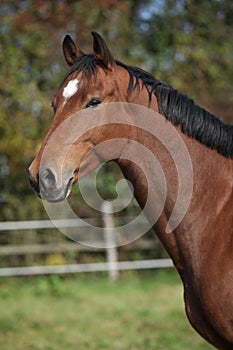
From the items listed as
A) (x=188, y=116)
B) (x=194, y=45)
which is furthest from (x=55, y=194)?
(x=194, y=45)

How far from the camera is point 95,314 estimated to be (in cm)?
658

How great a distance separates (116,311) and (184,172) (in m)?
4.05

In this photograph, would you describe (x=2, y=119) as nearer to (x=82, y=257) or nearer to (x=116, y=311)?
(x=82, y=257)

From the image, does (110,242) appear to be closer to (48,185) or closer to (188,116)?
(188,116)

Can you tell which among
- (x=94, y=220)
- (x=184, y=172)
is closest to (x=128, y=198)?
(x=94, y=220)

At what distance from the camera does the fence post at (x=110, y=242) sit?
8.65 meters

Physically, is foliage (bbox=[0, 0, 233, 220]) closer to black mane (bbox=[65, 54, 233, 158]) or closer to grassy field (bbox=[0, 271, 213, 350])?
grassy field (bbox=[0, 271, 213, 350])

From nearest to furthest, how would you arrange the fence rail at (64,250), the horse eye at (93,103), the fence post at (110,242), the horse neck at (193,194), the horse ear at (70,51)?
the horse eye at (93,103)
the horse neck at (193,194)
the horse ear at (70,51)
the fence rail at (64,250)
the fence post at (110,242)

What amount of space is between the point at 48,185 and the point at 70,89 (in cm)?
47

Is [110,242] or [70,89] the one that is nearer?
[70,89]

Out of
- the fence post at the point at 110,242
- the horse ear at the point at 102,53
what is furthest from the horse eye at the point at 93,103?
the fence post at the point at 110,242

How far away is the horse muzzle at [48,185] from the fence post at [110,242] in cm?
601

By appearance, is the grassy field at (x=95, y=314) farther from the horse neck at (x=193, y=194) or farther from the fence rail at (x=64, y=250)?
the horse neck at (x=193, y=194)

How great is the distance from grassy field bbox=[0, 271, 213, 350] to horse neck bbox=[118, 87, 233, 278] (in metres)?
2.35
